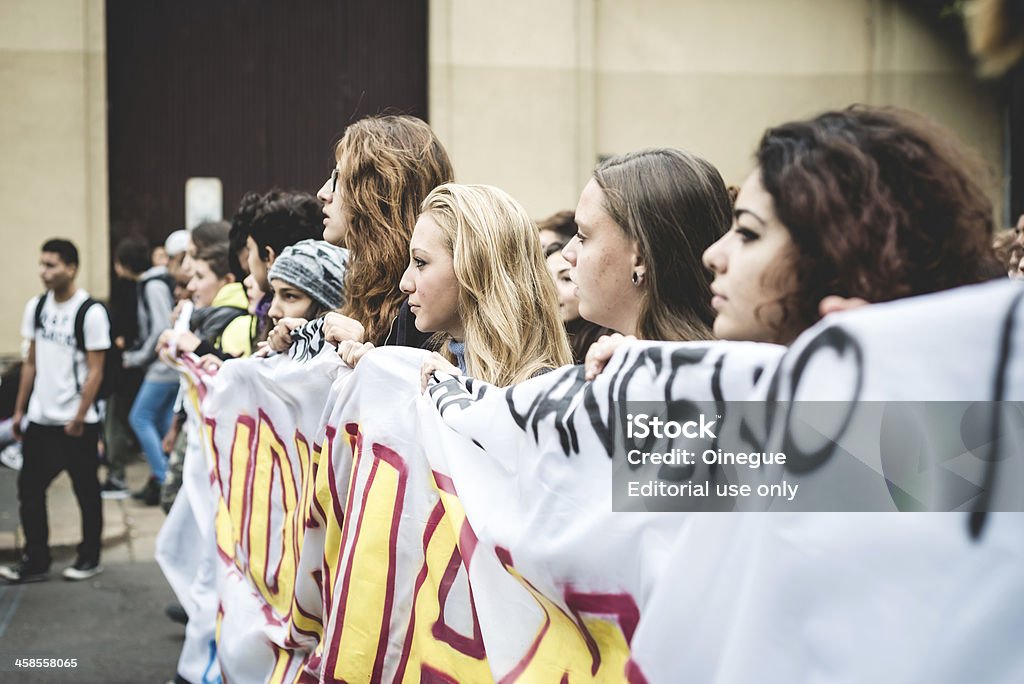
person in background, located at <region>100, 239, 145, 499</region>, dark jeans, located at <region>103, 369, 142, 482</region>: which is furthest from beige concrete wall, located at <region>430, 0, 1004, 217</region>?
dark jeans, located at <region>103, 369, 142, 482</region>

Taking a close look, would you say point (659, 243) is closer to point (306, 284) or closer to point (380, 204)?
point (380, 204)

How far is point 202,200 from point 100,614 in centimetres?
619

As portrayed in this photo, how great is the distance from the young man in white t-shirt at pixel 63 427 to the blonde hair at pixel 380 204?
3.88 m

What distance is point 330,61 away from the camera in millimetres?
11875

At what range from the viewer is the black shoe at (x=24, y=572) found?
7023mm

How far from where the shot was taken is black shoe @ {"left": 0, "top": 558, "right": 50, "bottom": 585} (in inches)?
277

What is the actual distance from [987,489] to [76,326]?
266 inches

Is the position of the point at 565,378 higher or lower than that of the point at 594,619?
higher

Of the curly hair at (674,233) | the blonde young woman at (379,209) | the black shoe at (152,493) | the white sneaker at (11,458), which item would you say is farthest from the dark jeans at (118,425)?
the curly hair at (674,233)

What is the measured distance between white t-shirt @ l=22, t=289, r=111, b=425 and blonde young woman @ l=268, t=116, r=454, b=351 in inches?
146

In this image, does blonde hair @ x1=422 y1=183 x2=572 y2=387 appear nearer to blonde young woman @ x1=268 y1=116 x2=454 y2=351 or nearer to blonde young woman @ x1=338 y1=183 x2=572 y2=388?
blonde young woman @ x1=338 y1=183 x2=572 y2=388

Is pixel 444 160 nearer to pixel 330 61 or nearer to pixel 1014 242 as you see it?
pixel 1014 242

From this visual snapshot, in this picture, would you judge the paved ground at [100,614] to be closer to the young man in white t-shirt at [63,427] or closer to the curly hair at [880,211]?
the young man in white t-shirt at [63,427]

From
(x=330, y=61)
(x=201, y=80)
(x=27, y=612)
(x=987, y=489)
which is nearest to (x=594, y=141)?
(x=330, y=61)
